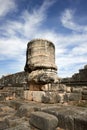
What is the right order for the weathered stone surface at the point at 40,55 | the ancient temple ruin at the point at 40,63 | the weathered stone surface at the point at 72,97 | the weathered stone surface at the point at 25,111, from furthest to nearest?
the weathered stone surface at the point at 40,55 → the ancient temple ruin at the point at 40,63 → the weathered stone surface at the point at 72,97 → the weathered stone surface at the point at 25,111

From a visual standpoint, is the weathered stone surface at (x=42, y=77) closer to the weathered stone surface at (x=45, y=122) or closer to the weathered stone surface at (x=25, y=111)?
the weathered stone surface at (x=25, y=111)

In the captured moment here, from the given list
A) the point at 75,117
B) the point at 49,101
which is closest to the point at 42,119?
the point at 75,117

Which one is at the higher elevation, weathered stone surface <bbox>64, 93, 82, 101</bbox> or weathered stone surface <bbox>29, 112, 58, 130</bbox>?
weathered stone surface <bbox>64, 93, 82, 101</bbox>

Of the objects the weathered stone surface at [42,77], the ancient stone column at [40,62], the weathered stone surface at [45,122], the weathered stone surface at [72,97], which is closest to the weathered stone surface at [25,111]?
the weathered stone surface at [45,122]

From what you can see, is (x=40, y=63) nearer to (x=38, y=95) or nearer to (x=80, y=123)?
(x=38, y=95)

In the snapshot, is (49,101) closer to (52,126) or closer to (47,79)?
(47,79)

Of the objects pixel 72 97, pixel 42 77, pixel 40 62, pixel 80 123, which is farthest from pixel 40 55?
pixel 80 123

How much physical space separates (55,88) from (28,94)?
43.6 inches

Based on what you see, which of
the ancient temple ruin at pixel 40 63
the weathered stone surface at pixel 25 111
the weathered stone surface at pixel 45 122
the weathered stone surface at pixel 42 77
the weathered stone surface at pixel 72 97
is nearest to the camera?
the weathered stone surface at pixel 45 122

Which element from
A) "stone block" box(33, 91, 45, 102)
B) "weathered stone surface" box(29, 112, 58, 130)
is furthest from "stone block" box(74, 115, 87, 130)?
"stone block" box(33, 91, 45, 102)

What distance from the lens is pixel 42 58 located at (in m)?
6.46

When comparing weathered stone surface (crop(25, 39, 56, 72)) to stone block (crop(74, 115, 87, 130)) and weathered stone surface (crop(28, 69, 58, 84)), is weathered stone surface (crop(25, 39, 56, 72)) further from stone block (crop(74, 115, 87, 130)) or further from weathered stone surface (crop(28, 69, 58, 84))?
stone block (crop(74, 115, 87, 130))

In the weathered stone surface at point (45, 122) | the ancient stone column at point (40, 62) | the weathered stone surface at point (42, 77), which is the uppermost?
the ancient stone column at point (40, 62)

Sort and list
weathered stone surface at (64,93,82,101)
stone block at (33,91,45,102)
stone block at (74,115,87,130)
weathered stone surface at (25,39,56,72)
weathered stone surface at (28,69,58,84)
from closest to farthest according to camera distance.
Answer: stone block at (74,115,87,130) → weathered stone surface at (64,93,82,101) → stone block at (33,91,45,102) → weathered stone surface at (28,69,58,84) → weathered stone surface at (25,39,56,72)
